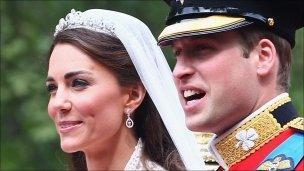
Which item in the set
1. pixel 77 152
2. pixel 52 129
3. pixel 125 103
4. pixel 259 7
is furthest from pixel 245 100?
pixel 52 129

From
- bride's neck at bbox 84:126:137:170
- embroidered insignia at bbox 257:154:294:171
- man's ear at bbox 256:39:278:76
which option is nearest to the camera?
embroidered insignia at bbox 257:154:294:171

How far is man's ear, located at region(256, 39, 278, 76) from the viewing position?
304 cm

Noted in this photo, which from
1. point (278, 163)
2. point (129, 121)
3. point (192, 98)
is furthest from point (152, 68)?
point (278, 163)

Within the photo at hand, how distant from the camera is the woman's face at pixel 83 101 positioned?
4.14 meters

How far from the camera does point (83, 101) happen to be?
412cm

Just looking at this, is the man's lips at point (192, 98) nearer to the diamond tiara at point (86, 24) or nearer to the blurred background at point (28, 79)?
the diamond tiara at point (86, 24)

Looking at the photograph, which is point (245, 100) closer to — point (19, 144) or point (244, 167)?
point (244, 167)

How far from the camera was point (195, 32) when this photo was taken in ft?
10.0

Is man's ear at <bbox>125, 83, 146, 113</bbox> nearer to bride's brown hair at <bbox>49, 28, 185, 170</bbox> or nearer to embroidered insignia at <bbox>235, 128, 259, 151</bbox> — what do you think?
bride's brown hair at <bbox>49, 28, 185, 170</bbox>

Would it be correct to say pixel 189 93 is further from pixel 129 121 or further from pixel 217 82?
pixel 129 121

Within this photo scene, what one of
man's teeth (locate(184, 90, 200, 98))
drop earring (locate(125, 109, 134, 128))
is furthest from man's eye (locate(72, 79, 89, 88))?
man's teeth (locate(184, 90, 200, 98))

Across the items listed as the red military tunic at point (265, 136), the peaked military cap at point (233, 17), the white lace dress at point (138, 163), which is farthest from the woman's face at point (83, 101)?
the red military tunic at point (265, 136)

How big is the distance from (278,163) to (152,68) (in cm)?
139

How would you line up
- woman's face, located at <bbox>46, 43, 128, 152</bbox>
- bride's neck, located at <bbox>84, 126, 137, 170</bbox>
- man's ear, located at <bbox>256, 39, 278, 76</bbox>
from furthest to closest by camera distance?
bride's neck, located at <bbox>84, 126, 137, 170</bbox>, woman's face, located at <bbox>46, 43, 128, 152</bbox>, man's ear, located at <bbox>256, 39, 278, 76</bbox>
